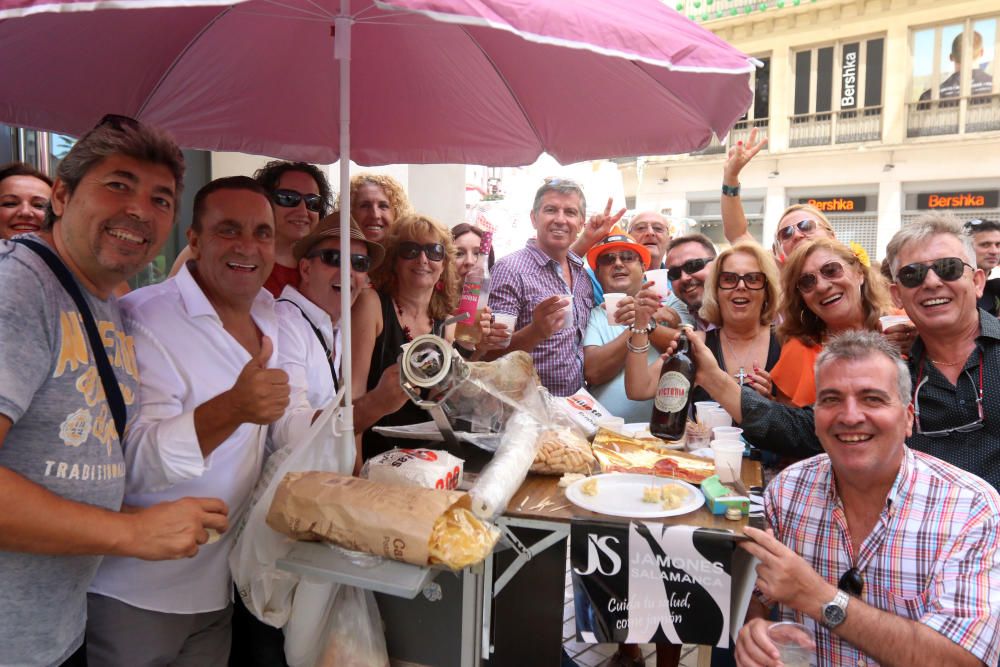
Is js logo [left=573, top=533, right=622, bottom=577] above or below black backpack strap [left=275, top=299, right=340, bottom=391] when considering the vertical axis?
below

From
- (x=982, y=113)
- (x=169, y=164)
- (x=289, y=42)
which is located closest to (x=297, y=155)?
(x=289, y=42)

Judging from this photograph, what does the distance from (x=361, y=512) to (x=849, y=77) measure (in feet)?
68.3

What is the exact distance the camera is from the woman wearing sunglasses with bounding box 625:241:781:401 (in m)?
3.32

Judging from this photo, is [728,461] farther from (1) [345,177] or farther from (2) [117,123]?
(2) [117,123]

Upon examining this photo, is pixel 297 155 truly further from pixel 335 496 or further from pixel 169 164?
pixel 335 496

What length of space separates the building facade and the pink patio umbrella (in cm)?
1306

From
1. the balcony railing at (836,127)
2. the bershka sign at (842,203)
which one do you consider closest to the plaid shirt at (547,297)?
the bershka sign at (842,203)

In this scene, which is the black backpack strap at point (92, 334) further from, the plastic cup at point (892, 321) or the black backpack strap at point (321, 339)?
the plastic cup at point (892, 321)

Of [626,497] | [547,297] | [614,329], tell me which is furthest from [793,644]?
[547,297]

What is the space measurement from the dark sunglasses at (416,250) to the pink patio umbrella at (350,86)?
0.47 metres

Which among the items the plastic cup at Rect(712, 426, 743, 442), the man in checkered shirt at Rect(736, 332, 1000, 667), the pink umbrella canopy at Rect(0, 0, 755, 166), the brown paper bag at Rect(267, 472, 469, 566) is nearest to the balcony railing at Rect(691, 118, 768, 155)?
the pink umbrella canopy at Rect(0, 0, 755, 166)

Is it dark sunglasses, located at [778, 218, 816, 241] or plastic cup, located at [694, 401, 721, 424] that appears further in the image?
dark sunglasses, located at [778, 218, 816, 241]

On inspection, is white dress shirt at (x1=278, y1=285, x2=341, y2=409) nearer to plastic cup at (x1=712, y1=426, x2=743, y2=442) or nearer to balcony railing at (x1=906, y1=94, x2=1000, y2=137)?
plastic cup at (x1=712, y1=426, x2=743, y2=442)

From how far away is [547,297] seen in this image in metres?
4.10
